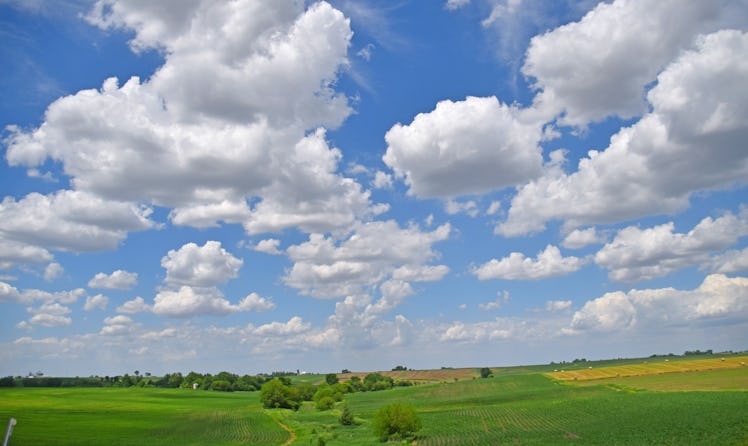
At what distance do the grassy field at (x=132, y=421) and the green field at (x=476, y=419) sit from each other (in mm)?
171

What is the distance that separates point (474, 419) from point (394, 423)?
2360 cm

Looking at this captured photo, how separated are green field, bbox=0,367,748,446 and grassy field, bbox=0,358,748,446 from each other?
15cm

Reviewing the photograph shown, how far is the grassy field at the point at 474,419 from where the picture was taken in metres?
64.0

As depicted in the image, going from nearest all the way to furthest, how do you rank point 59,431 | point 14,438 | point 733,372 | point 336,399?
point 14,438, point 59,431, point 733,372, point 336,399

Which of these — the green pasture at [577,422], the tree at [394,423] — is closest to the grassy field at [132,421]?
the green pasture at [577,422]

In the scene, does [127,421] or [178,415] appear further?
[178,415]

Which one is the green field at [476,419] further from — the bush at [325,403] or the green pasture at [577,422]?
the bush at [325,403]

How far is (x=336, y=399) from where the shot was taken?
6206 inches

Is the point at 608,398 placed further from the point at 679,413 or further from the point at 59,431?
the point at 59,431

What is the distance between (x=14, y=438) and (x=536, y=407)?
8187 cm

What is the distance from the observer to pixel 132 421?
101438mm

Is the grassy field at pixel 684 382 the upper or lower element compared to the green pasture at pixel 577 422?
upper

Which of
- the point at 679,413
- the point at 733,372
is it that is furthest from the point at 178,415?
the point at 733,372

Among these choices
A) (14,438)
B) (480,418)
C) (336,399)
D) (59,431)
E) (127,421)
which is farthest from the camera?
(336,399)
